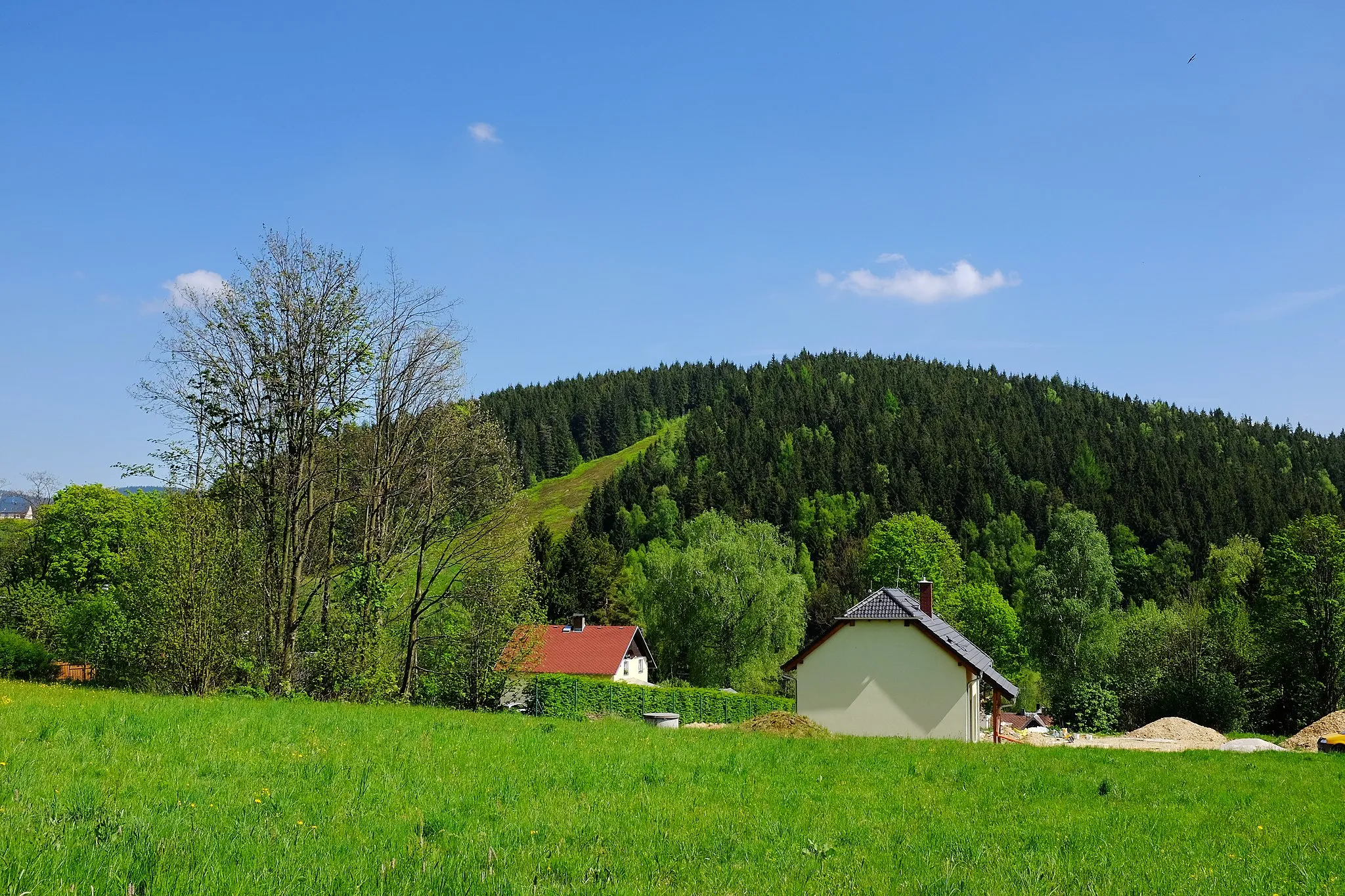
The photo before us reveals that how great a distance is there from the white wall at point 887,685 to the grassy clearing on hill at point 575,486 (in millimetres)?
111667

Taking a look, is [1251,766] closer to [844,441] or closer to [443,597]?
[443,597]

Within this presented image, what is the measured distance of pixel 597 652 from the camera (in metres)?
65.1

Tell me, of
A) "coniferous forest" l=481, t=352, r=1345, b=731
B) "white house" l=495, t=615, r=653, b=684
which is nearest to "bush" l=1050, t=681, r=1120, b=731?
"coniferous forest" l=481, t=352, r=1345, b=731

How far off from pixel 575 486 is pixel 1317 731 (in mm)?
149856

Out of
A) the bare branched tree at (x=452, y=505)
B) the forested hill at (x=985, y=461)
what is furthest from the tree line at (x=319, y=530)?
the forested hill at (x=985, y=461)

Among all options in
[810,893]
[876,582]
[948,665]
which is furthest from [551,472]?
[810,893]

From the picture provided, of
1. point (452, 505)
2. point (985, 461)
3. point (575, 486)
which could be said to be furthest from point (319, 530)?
point (575, 486)

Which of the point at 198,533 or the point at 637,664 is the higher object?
the point at 198,533

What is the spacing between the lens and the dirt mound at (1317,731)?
121 ft

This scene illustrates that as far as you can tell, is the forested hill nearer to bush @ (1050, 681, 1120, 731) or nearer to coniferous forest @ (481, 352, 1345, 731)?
coniferous forest @ (481, 352, 1345, 731)

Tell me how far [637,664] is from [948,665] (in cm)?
3593

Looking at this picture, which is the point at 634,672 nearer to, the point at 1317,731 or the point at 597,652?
the point at 597,652

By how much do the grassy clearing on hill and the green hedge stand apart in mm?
105827

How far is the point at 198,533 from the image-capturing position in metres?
23.2
